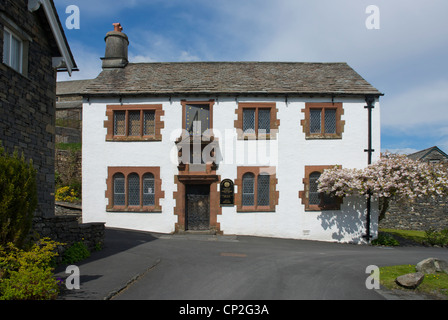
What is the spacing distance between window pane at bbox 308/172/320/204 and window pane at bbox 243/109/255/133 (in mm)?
3943

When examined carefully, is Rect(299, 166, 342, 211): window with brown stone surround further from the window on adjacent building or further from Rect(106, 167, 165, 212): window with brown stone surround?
the window on adjacent building

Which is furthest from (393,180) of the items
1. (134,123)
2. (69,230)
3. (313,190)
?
(69,230)

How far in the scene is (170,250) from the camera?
12758 millimetres

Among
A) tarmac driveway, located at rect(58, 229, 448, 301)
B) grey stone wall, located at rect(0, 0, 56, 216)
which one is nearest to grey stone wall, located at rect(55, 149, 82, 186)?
tarmac driveway, located at rect(58, 229, 448, 301)

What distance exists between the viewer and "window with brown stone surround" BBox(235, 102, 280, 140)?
17.5 metres

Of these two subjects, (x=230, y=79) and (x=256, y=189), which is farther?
(x=230, y=79)

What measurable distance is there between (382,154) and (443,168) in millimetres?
2703

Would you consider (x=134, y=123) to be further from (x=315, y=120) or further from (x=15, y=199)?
(x=15, y=199)

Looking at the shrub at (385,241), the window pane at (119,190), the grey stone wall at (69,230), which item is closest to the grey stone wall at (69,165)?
the window pane at (119,190)

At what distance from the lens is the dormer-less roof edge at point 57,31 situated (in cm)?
1093

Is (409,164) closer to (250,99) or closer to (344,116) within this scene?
(344,116)

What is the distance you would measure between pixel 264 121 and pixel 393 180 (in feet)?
22.3

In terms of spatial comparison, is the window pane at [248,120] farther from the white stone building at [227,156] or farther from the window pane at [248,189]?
the window pane at [248,189]

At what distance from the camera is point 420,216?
2303 centimetres
